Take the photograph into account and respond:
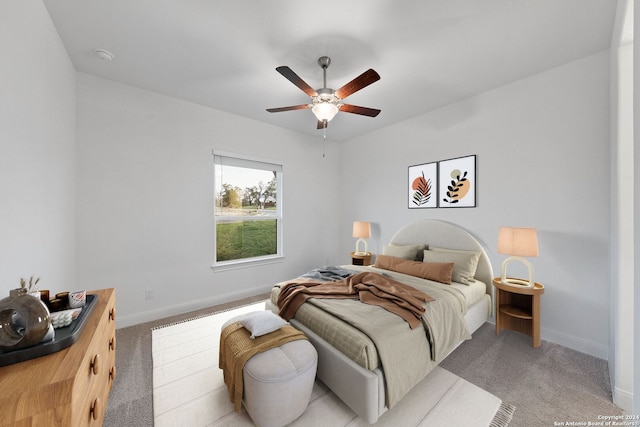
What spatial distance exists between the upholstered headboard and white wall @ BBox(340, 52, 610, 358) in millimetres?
105

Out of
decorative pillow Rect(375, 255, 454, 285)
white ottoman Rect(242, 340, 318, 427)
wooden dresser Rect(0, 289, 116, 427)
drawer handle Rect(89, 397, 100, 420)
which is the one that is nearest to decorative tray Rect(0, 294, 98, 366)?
wooden dresser Rect(0, 289, 116, 427)

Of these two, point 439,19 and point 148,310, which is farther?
point 148,310

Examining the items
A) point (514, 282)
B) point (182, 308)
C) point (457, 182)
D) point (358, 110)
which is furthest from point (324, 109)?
point (182, 308)

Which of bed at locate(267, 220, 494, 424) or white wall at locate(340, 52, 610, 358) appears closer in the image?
bed at locate(267, 220, 494, 424)

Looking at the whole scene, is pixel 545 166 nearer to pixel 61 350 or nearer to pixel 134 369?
pixel 61 350

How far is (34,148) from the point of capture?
163cm

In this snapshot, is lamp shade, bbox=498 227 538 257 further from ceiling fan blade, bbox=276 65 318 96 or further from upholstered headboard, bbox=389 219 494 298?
ceiling fan blade, bbox=276 65 318 96

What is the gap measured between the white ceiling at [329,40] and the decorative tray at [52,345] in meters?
2.11

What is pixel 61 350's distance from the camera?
3.31 feet

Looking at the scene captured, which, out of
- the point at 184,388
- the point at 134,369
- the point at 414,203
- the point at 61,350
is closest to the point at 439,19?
the point at 414,203

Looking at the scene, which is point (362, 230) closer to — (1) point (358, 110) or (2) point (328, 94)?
(1) point (358, 110)

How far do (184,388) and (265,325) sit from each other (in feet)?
2.70

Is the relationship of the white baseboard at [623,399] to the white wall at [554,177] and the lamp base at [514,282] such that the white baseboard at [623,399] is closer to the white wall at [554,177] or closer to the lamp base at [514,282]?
the white wall at [554,177]

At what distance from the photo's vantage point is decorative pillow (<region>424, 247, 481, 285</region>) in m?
2.78
